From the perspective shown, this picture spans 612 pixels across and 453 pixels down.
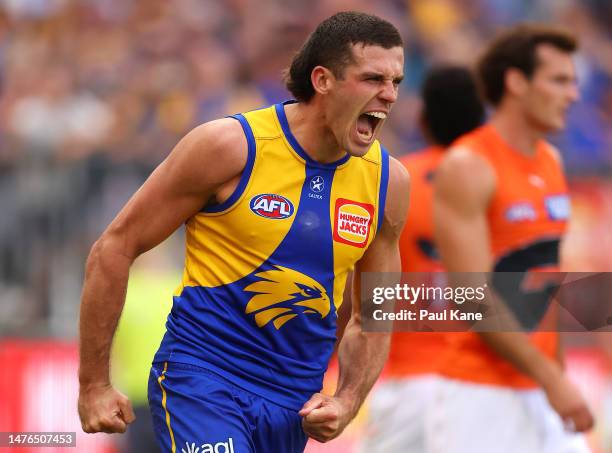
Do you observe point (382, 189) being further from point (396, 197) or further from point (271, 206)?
point (271, 206)

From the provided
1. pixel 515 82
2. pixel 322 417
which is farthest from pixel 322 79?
pixel 515 82

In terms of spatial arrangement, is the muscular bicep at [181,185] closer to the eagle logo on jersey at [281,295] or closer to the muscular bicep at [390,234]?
the eagle logo on jersey at [281,295]

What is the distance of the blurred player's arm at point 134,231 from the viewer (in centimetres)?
518

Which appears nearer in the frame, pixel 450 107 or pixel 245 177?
pixel 245 177

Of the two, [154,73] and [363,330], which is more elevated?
[154,73]

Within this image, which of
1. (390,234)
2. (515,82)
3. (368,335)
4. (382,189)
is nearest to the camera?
(382,189)

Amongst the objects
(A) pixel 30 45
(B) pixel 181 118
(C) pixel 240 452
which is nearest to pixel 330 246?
(C) pixel 240 452

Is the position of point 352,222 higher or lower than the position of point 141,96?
lower

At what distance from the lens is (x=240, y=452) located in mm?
5137

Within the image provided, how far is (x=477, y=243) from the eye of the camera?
23.8 ft

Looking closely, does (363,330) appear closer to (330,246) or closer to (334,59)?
(330,246)

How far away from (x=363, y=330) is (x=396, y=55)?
129cm

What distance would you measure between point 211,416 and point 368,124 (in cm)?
137

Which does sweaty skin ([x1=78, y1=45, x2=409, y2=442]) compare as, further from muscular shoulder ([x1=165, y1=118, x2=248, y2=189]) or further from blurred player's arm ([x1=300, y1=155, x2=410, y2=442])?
blurred player's arm ([x1=300, y1=155, x2=410, y2=442])
